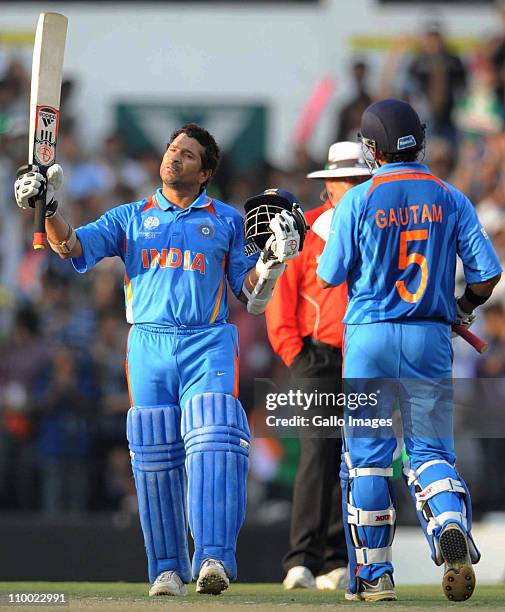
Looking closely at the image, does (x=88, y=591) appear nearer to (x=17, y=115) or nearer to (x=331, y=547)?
(x=331, y=547)

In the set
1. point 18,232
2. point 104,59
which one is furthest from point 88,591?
point 104,59

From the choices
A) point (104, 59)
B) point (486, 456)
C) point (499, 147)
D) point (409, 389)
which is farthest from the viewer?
point (104, 59)

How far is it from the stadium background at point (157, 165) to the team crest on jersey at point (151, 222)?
345cm

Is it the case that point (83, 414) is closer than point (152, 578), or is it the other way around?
point (152, 578)

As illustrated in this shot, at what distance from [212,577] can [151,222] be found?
1.73 meters

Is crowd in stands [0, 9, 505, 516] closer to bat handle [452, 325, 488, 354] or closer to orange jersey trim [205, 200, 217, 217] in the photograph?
bat handle [452, 325, 488, 354]

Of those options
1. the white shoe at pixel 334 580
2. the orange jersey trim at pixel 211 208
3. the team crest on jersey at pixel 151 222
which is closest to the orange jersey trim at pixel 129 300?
the team crest on jersey at pixel 151 222

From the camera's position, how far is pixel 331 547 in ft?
28.4

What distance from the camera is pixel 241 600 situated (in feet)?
22.6

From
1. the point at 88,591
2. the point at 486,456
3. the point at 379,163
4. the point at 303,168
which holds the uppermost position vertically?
the point at 303,168

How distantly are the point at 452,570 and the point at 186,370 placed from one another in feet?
5.31

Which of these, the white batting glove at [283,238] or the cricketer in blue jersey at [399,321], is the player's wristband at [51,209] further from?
the cricketer in blue jersey at [399,321]

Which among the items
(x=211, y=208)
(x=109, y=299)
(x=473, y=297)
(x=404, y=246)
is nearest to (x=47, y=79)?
(x=211, y=208)

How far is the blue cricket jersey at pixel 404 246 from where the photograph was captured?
6914mm
